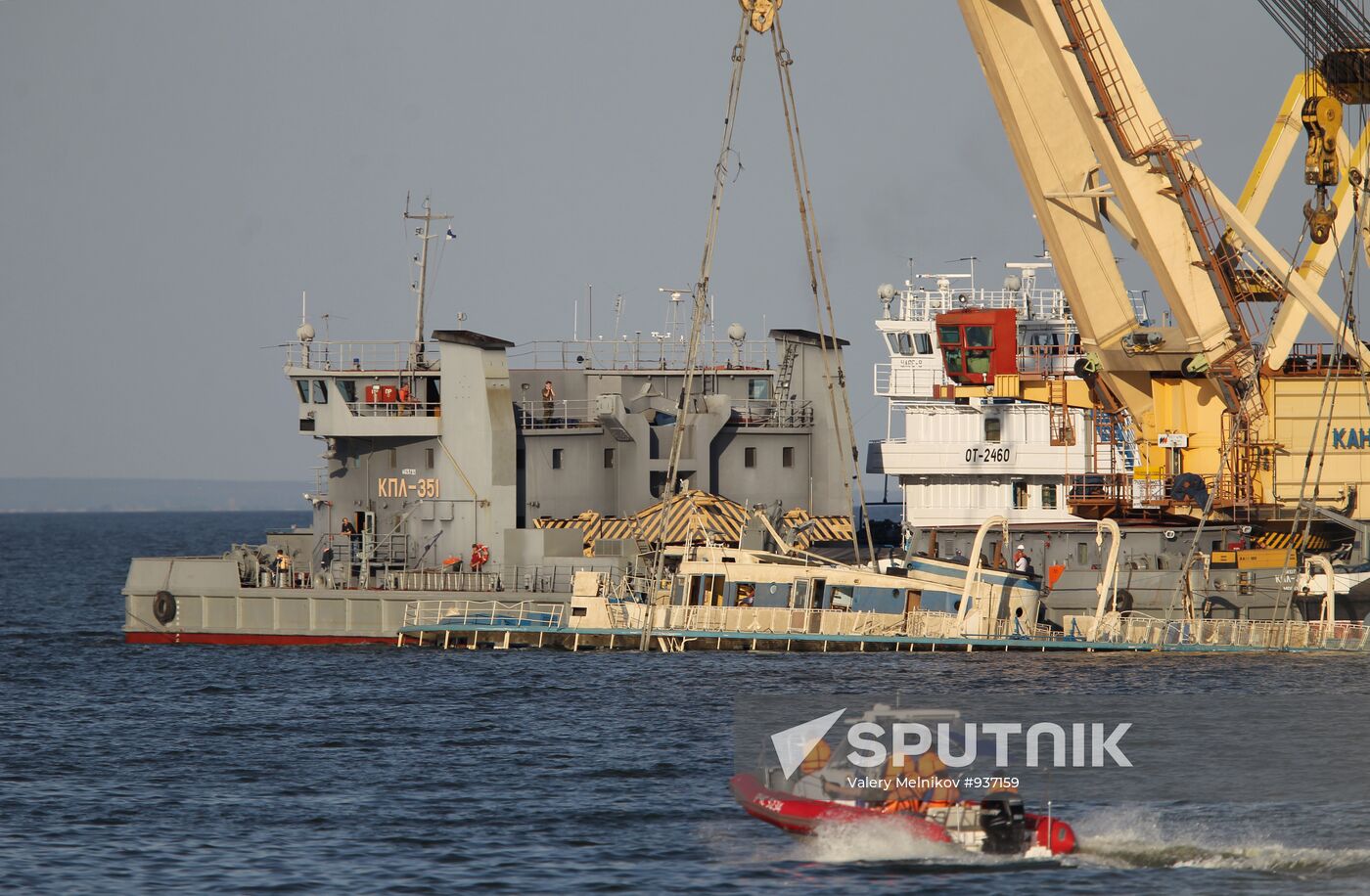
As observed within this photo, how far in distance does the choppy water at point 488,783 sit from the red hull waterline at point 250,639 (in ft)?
1.64

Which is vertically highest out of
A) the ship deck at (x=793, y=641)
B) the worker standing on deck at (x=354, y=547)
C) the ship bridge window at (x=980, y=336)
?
the ship bridge window at (x=980, y=336)

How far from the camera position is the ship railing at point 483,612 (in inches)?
1882

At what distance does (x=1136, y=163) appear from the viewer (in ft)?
152

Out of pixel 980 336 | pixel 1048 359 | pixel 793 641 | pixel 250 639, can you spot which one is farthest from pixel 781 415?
pixel 250 639

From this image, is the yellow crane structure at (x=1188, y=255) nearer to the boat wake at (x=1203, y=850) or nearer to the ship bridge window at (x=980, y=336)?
the ship bridge window at (x=980, y=336)

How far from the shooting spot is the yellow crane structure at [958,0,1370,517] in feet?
151

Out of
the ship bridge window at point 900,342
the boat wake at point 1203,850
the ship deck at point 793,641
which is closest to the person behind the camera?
the boat wake at point 1203,850

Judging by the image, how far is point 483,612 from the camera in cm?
4834

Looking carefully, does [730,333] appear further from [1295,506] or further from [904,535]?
[1295,506]

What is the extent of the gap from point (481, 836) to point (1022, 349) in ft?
105

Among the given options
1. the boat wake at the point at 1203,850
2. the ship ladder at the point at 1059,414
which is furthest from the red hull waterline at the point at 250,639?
the boat wake at the point at 1203,850

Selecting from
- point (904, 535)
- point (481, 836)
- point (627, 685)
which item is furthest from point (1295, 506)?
point (481, 836)

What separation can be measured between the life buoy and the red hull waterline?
1.62 feet

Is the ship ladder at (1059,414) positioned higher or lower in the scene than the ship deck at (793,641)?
higher
